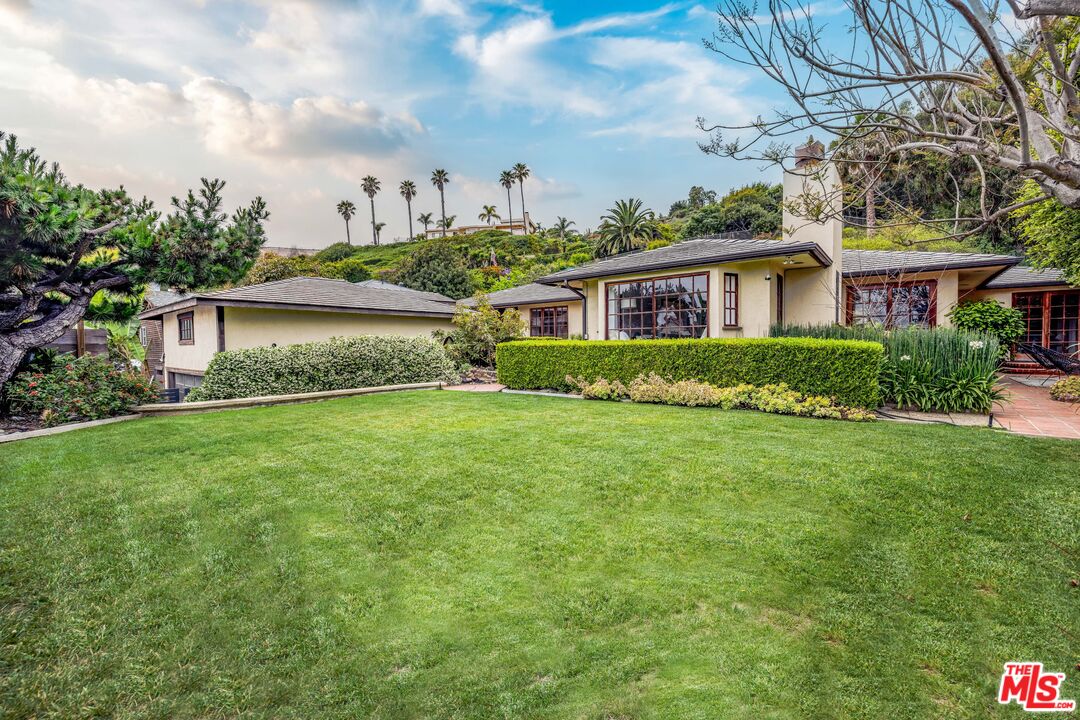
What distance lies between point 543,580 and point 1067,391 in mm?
12029

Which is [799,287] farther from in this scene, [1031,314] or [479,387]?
[479,387]

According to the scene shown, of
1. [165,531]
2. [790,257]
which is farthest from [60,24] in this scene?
[790,257]

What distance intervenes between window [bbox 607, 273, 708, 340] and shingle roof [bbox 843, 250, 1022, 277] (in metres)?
4.95

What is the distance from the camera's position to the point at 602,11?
824 centimetres

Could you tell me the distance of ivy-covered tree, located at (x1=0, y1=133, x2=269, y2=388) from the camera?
27.1ft

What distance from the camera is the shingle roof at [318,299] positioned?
12.9 metres

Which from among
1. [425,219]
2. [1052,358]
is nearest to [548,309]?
[1052,358]

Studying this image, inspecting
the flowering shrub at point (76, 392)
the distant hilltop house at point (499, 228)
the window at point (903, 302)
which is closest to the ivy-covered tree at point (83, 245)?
the flowering shrub at point (76, 392)

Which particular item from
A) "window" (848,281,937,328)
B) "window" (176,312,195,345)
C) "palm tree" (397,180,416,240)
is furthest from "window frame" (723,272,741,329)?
"palm tree" (397,180,416,240)

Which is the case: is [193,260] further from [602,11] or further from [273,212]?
[602,11]

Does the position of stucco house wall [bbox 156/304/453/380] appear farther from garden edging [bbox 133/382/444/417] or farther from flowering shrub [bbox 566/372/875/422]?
flowering shrub [bbox 566/372/875/422]

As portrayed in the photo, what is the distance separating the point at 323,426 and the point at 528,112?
11.3 meters

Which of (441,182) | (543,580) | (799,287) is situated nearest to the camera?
(543,580)

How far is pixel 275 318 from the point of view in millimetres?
13867
